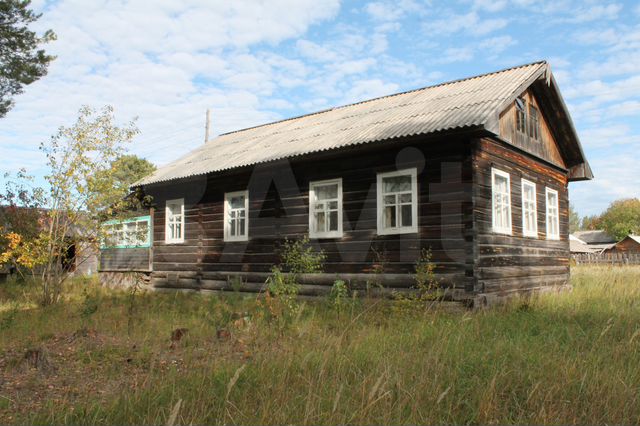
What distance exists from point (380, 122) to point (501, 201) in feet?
10.5

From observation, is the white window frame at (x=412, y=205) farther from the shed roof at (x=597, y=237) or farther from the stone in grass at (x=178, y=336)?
the shed roof at (x=597, y=237)

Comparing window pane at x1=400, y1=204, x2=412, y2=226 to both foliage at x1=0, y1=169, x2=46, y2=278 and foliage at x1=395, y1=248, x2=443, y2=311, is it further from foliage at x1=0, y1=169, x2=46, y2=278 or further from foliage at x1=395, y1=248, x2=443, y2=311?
foliage at x1=0, y1=169, x2=46, y2=278

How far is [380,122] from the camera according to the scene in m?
11.7

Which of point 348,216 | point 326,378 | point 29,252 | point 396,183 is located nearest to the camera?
point 326,378

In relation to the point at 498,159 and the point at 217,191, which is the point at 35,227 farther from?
the point at 498,159

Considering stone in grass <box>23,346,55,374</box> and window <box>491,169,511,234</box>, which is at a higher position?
window <box>491,169,511,234</box>

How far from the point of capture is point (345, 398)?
3.75m

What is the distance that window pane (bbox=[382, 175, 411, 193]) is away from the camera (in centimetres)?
1046

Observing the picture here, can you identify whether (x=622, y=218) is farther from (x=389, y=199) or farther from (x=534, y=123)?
(x=389, y=199)

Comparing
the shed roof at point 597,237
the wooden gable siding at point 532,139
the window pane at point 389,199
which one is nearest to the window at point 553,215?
the wooden gable siding at point 532,139

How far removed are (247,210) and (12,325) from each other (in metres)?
6.07

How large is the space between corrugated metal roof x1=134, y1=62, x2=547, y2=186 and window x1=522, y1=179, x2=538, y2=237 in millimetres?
2658

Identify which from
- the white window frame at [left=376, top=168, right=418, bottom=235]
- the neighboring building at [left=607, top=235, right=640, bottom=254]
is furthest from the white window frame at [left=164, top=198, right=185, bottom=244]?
the neighboring building at [left=607, top=235, right=640, bottom=254]

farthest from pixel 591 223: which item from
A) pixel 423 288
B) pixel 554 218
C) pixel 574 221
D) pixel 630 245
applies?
pixel 423 288
